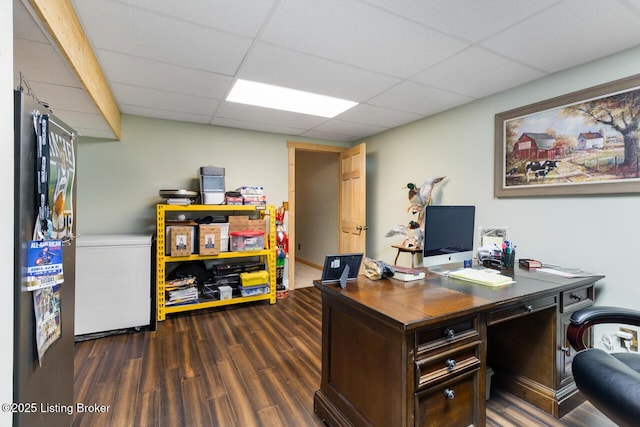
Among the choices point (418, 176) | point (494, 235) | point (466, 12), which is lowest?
point (494, 235)

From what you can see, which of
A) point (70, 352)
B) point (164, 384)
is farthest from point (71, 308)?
point (164, 384)

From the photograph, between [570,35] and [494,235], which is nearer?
[570,35]

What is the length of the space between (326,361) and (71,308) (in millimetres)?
1346

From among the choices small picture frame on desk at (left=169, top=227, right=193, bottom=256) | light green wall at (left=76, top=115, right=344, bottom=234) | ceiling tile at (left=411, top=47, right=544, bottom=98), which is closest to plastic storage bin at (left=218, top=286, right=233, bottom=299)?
small picture frame on desk at (left=169, top=227, right=193, bottom=256)

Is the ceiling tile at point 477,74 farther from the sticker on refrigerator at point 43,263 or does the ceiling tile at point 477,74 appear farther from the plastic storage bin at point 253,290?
the plastic storage bin at point 253,290

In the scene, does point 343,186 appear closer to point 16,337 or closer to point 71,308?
point 71,308

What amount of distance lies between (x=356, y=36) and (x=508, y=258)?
1.93 metres

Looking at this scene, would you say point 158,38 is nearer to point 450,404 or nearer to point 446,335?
point 446,335

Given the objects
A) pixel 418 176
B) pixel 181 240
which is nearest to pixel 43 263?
pixel 181 240

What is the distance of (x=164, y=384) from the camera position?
6.68 ft

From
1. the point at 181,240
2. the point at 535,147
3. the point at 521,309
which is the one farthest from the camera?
the point at 181,240

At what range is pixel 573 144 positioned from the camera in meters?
2.26

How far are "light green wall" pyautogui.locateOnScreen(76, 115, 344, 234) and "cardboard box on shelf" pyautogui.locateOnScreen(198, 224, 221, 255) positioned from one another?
762mm

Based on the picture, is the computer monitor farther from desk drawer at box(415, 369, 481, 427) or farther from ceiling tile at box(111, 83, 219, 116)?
ceiling tile at box(111, 83, 219, 116)
